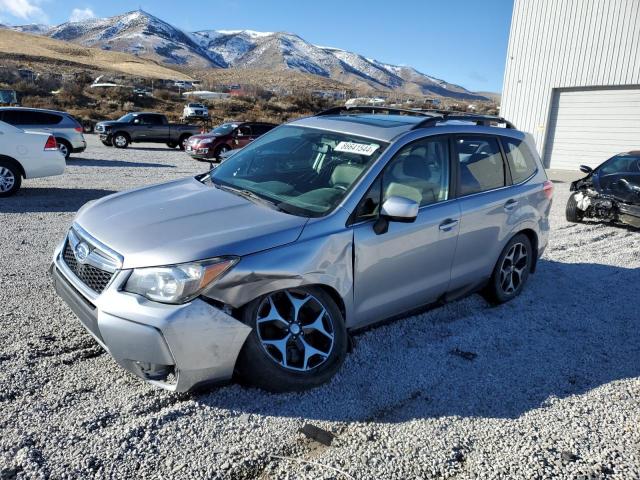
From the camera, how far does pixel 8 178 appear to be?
9.47 metres

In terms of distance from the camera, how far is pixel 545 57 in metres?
19.7

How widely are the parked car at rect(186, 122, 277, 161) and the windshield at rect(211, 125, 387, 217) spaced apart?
14.2 meters

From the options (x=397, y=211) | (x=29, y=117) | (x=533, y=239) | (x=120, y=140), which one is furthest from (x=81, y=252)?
(x=120, y=140)

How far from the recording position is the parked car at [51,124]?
50.1 ft

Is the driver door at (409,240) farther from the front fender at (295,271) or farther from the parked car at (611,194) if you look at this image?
the parked car at (611,194)

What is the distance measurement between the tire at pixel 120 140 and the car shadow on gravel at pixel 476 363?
20433 mm

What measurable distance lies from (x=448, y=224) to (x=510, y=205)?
100 cm

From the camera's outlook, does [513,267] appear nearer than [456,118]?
No

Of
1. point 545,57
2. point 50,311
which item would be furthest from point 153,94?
point 50,311

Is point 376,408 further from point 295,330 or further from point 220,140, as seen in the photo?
point 220,140

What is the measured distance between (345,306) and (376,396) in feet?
1.98

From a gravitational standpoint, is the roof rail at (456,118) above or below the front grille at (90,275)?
above

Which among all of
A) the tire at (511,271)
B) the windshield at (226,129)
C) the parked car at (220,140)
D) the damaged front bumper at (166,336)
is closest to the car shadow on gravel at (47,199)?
the damaged front bumper at (166,336)

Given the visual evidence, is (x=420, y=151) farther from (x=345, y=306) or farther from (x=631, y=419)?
(x=631, y=419)
